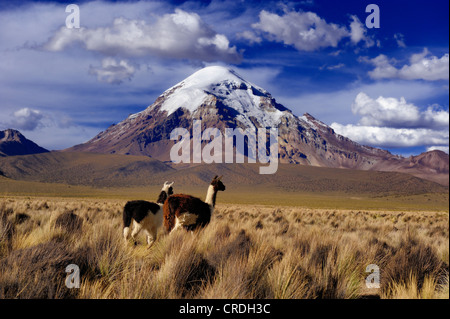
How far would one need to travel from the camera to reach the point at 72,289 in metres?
4.00

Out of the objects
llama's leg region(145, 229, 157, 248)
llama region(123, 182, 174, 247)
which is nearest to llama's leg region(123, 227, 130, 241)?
llama region(123, 182, 174, 247)

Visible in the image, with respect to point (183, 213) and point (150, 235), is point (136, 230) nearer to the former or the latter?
point (150, 235)

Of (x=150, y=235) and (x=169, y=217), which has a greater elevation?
(x=169, y=217)

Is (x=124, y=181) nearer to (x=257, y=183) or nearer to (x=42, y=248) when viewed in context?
(x=257, y=183)

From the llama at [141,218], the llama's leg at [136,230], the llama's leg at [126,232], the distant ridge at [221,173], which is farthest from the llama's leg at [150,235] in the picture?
the distant ridge at [221,173]

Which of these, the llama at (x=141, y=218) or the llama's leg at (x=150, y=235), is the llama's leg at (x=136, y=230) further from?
the llama's leg at (x=150, y=235)

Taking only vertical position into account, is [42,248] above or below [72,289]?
above

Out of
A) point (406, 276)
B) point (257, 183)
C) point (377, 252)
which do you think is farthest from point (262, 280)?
point (257, 183)

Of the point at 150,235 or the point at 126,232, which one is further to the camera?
the point at 150,235

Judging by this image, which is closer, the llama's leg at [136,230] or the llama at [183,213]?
the llama's leg at [136,230]

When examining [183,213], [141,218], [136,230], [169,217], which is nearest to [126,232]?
[136,230]

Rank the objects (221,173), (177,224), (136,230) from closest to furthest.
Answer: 1. (136,230)
2. (177,224)
3. (221,173)
